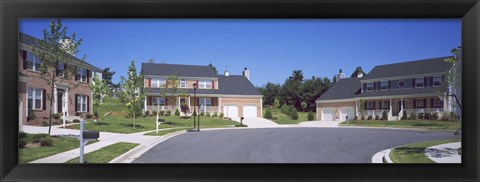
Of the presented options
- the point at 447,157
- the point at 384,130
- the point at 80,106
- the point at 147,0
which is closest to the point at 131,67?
the point at 80,106

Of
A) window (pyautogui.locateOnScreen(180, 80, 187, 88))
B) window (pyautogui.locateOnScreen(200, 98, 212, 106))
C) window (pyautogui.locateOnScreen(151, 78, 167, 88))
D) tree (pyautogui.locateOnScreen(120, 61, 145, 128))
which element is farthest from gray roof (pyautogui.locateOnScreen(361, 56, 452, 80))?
tree (pyautogui.locateOnScreen(120, 61, 145, 128))

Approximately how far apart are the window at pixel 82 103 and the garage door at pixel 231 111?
4013 millimetres

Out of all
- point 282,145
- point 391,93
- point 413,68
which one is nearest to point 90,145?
point 282,145

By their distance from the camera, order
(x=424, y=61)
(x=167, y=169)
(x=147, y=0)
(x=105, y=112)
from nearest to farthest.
→ (x=147, y=0) < (x=167, y=169) < (x=424, y=61) < (x=105, y=112)

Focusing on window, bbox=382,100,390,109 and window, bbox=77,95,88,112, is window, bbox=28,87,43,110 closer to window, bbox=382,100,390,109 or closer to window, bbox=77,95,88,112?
window, bbox=77,95,88,112

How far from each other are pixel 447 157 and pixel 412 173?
1157 millimetres

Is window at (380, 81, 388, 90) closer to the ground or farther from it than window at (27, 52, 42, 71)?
closer to the ground

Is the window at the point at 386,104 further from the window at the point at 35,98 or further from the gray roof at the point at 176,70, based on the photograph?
the window at the point at 35,98

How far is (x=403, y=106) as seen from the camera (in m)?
10.5

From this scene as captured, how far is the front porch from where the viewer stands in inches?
393

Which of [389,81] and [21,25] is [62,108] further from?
[389,81]

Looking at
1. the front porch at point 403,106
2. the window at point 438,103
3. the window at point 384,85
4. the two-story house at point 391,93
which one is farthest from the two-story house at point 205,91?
the window at point 438,103

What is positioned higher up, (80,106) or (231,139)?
(80,106)

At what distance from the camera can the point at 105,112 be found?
419 inches
